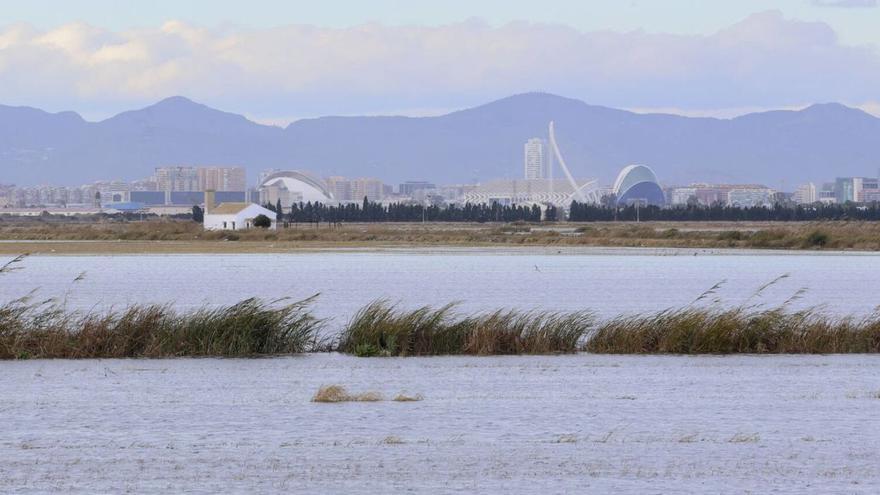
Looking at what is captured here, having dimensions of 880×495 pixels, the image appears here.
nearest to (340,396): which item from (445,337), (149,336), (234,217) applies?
(445,337)

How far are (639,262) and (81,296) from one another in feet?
148

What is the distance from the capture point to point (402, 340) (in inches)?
1155

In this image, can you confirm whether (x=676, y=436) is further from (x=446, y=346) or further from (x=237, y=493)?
(x=446, y=346)

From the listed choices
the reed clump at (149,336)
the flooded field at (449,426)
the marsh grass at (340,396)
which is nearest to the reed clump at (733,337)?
the flooded field at (449,426)

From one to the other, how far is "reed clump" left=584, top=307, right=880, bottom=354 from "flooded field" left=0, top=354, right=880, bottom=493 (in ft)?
1.94

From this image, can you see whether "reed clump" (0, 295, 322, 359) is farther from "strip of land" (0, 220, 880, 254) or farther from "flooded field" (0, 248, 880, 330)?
"strip of land" (0, 220, 880, 254)

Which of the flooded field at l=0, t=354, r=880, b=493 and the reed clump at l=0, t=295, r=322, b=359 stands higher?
the reed clump at l=0, t=295, r=322, b=359

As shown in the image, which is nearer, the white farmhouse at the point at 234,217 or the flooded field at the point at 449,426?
the flooded field at the point at 449,426

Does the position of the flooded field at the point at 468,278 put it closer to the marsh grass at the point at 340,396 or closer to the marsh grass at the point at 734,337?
the marsh grass at the point at 734,337

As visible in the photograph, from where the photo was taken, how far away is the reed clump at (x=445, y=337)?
2938cm

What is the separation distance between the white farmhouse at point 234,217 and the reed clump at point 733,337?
Result: 11377 cm

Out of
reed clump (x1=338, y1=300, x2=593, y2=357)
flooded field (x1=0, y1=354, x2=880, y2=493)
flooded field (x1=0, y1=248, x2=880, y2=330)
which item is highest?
reed clump (x1=338, y1=300, x2=593, y2=357)

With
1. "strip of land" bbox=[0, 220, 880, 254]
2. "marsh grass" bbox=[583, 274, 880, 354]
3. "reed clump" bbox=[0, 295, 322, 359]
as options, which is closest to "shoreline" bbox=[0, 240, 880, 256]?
"strip of land" bbox=[0, 220, 880, 254]

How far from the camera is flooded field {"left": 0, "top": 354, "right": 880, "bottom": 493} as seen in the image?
1739 centimetres
